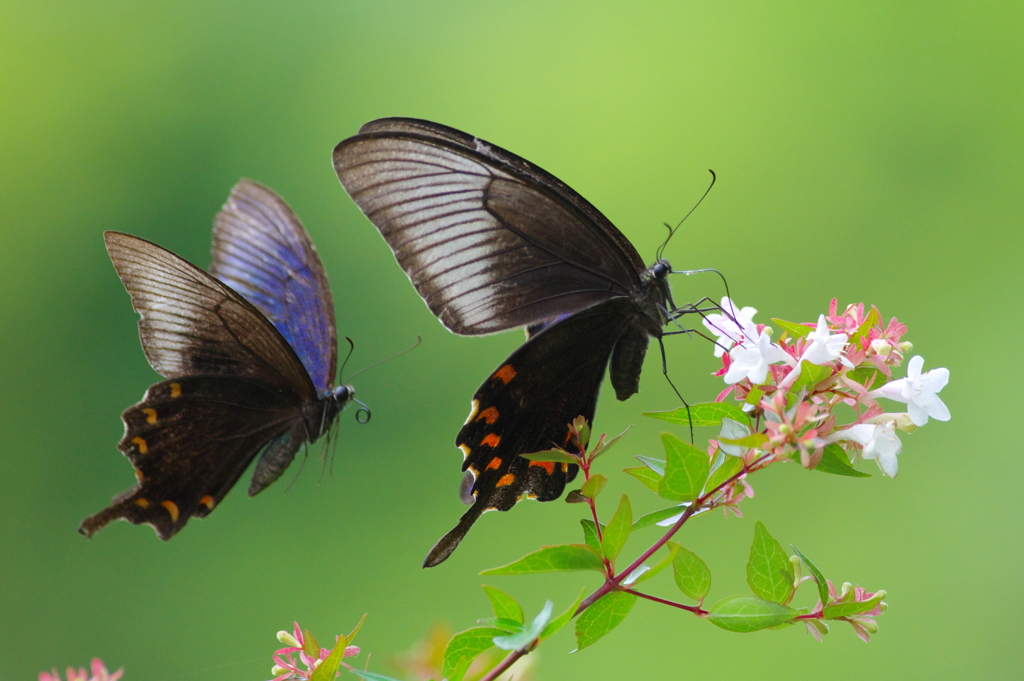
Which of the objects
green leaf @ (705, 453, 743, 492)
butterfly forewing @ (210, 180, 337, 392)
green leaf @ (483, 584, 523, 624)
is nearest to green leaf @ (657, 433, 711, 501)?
green leaf @ (705, 453, 743, 492)

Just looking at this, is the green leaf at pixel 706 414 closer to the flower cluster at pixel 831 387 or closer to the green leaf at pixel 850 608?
the flower cluster at pixel 831 387

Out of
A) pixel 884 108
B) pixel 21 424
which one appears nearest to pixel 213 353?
pixel 21 424

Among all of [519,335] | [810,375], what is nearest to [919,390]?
[810,375]

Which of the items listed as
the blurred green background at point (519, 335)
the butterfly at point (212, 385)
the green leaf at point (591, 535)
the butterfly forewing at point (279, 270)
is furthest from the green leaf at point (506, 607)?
the blurred green background at point (519, 335)

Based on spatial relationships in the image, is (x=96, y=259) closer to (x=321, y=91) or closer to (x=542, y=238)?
(x=321, y=91)

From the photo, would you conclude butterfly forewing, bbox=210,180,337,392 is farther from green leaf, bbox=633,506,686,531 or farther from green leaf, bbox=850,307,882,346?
green leaf, bbox=850,307,882,346
